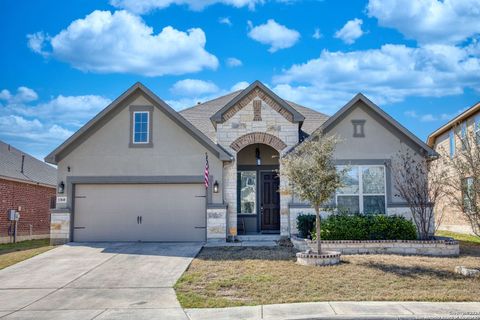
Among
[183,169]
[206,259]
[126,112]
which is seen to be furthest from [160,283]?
[126,112]

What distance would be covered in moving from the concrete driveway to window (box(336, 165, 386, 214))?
5.75 metres

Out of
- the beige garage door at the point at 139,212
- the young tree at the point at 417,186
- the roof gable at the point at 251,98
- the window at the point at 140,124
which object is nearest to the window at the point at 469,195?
the young tree at the point at 417,186

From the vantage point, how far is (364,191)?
1741cm

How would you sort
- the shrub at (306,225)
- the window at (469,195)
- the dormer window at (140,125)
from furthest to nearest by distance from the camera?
the dormer window at (140,125), the shrub at (306,225), the window at (469,195)

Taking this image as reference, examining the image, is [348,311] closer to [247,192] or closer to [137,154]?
[137,154]

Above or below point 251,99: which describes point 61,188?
below

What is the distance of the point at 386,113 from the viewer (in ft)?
56.4

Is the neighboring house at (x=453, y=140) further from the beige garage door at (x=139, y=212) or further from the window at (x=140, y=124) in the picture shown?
the window at (x=140, y=124)

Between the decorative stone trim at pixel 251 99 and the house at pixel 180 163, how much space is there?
0.04m

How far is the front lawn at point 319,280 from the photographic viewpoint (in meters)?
9.29

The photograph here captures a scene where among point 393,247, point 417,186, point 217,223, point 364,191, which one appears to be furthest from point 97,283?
point 417,186

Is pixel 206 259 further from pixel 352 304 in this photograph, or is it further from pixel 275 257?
pixel 352 304

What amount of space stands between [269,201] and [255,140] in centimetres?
307

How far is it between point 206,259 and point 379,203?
734 centimetres
